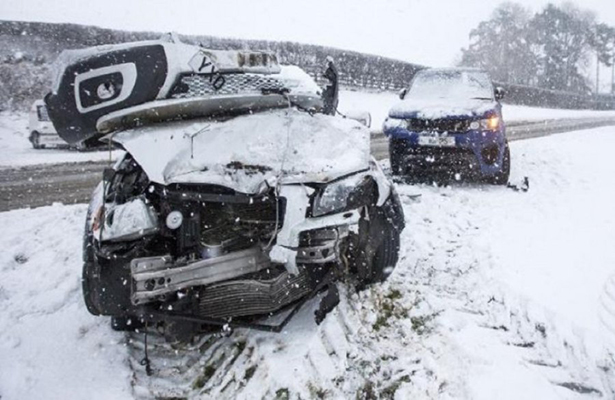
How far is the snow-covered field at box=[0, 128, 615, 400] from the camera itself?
2.76 meters

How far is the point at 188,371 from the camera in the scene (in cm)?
292

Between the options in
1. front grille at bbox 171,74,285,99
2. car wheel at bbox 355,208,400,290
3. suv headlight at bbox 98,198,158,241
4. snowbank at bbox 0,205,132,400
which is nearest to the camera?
suv headlight at bbox 98,198,158,241

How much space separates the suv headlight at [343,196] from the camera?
2.71 m

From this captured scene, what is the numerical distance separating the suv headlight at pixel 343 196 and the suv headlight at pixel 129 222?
89 centimetres

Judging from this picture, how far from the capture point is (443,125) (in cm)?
693

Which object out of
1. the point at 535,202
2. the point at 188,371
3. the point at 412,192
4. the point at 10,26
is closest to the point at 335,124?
the point at 188,371

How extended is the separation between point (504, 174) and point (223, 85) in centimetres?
558

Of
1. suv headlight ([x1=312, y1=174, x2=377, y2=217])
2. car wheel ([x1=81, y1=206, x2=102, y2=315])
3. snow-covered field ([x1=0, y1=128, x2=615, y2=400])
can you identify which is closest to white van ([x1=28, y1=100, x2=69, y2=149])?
snow-covered field ([x1=0, y1=128, x2=615, y2=400])

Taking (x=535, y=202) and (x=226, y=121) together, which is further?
(x=535, y=202)

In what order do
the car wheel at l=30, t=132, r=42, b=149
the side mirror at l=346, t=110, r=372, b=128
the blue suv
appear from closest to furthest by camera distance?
1. the side mirror at l=346, t=110, r=372, b=128
2. the blue suv
3. the car wheel at l=30, t=132, r=42, b=149

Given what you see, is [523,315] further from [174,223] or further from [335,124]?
[174,223]

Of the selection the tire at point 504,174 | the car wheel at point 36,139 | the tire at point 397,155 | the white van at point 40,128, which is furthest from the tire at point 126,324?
the car wheel at point 36,139

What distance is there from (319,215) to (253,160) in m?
0.49

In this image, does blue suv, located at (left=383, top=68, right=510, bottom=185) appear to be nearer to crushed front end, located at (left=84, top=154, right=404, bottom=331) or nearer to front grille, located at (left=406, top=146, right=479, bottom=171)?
front grille, located at (left=406, top=146, right=479, bottom=171)
